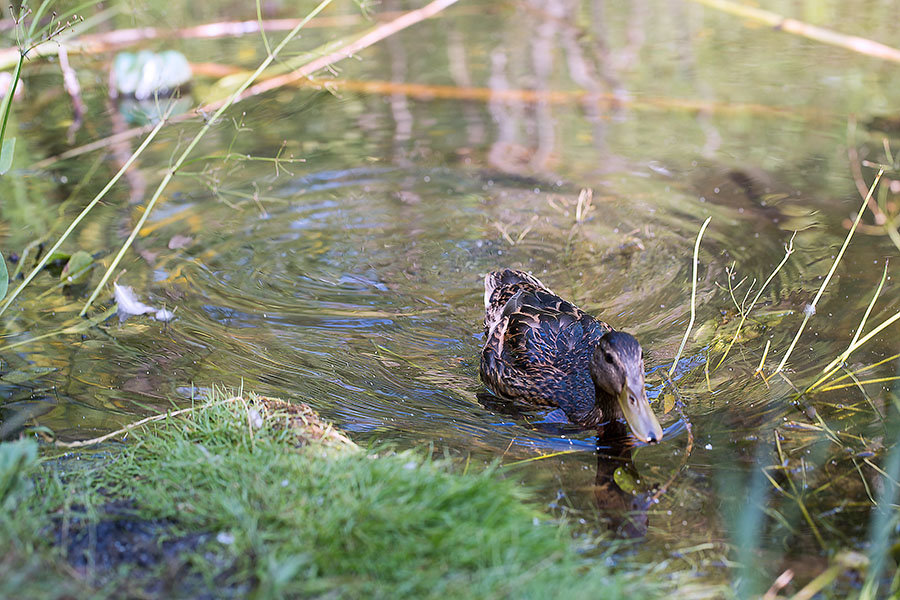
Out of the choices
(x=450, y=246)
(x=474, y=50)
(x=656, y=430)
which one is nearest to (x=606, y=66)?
(x=474, y=50)

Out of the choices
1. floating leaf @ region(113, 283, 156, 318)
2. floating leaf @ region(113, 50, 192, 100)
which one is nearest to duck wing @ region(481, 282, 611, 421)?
floating leaf @ region(113, 283, 156, 318)

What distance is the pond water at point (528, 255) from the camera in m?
3.67

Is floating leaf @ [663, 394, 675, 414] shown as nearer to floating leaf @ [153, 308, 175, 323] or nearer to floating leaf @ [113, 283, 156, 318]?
floating leaf @ [153, 308, 175, 323]

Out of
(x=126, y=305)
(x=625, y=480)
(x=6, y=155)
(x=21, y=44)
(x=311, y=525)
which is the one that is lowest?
(x=625, y=480)

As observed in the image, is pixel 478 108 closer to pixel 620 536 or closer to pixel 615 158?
pixel 615 158

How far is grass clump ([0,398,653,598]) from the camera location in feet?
8.40

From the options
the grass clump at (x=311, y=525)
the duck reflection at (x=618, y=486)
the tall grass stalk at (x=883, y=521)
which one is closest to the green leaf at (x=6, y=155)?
the grass clump at (x=311, y=525)

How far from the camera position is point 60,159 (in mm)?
7355

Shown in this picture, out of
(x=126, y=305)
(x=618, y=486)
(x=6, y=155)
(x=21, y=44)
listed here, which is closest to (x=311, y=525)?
(x=618, y=486)

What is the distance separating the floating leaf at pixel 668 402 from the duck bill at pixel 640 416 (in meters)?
0.32

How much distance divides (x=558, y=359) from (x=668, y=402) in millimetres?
661

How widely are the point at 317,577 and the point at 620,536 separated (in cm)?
118

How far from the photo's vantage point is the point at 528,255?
5926 mm

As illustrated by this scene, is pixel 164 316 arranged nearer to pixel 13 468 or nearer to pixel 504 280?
pixel 504 280
